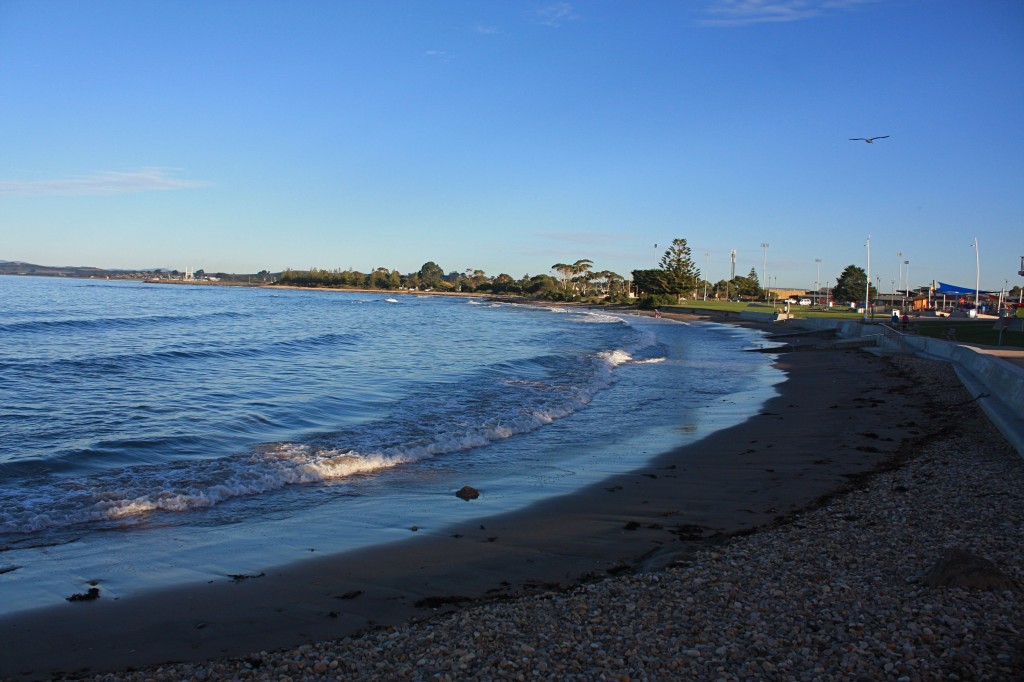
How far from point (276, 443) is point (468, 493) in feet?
13.8

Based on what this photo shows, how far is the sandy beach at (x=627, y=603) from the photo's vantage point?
3654mm

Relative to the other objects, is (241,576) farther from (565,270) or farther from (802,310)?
(565,270)

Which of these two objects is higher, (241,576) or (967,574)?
(967,574)

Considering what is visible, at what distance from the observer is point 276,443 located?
35.3ft

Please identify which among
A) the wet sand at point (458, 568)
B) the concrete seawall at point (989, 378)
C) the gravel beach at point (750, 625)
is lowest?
the wet sand at point (458, 568)

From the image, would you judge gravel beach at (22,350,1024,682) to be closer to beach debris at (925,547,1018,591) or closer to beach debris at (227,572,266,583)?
beach debris at (925,547,1018,591)

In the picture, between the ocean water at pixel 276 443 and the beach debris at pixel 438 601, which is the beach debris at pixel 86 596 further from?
the beach debris at pixel 438 601

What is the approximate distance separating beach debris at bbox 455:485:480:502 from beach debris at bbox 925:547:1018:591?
4.76m

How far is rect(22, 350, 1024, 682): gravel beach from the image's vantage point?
3.52m

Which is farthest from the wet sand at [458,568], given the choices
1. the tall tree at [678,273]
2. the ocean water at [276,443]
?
the tall tree at [678,273]

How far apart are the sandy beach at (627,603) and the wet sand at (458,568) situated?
0.07 feet

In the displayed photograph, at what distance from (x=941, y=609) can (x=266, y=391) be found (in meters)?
14.7

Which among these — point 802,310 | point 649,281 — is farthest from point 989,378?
point 649,281

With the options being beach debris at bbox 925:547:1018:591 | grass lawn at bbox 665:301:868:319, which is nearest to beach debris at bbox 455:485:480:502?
beach debris at bbox 925:547:1018:591
